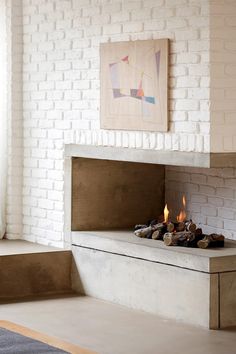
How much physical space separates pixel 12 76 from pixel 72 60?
880 mm

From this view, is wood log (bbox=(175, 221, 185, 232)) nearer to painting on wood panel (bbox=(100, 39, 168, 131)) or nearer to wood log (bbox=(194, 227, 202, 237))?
wood log (bbox=(194, 227, 202, 237))

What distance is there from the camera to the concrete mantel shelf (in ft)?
23.2

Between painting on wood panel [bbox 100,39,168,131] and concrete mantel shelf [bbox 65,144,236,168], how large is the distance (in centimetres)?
20

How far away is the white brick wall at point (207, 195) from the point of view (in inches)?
314

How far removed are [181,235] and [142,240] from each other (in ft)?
1.34

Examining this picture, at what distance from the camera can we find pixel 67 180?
8500mm

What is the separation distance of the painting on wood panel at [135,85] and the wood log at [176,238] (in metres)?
0.86

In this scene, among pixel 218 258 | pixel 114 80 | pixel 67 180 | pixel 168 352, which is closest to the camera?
pixel 168 352

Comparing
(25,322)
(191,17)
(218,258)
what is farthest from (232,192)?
(25,322)

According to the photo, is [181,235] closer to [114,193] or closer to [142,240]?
[142,240]

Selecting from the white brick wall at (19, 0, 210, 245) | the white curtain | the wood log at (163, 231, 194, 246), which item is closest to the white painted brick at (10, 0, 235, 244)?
the white brick wall at (19, 0, 210, 245)

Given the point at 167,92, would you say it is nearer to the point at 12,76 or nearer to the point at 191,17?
the point at 191,17

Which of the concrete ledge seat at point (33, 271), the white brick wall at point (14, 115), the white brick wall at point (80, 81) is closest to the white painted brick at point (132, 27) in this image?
the white brick wall at point (80, 81)

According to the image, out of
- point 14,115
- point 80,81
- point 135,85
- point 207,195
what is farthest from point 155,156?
point 14,115
